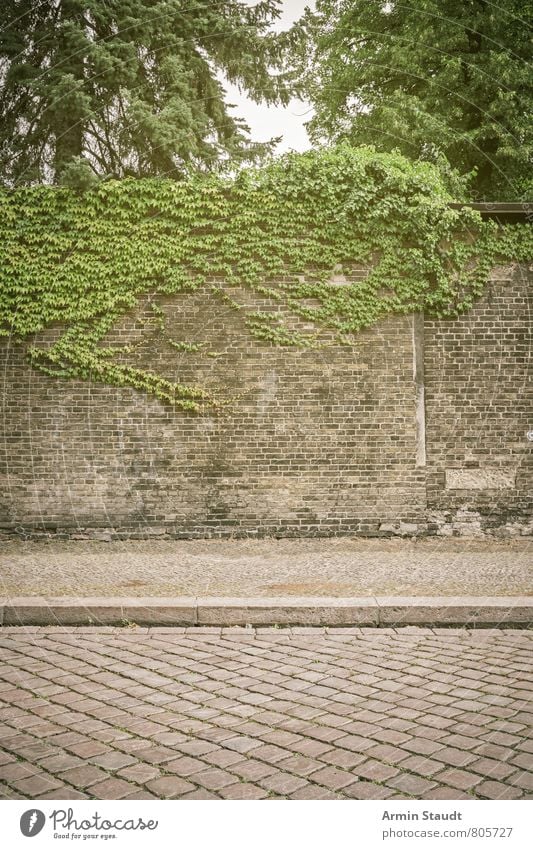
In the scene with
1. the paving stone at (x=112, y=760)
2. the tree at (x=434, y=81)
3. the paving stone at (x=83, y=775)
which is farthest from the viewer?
the tree at (x=434, y=81)

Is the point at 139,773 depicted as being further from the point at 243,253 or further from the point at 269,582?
the point at 243,253

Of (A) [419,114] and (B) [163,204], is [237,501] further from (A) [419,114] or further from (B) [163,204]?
(A) [419,114]

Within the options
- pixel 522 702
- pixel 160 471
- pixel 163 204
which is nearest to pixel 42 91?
pixel 163 204

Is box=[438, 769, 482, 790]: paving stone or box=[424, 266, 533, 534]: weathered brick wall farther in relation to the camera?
box=[424, 266, 533, 534]: weathered brick wall

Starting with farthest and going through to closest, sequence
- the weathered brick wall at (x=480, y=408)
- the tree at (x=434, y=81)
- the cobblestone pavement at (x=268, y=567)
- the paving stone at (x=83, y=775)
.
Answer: the tree at (x=434, y=81)
the weathered brick wall at (x=480, y=408)
the cobblestone pavement at (x=268, y=567)
the paving stone at (x=83, y=775)

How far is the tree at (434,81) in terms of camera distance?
12719 millimetres

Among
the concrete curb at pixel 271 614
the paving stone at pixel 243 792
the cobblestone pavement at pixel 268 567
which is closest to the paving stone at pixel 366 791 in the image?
the paving stone at pixel 243 792

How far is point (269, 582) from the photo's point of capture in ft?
20.9

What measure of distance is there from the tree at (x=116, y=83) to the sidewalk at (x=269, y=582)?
6.60 meters

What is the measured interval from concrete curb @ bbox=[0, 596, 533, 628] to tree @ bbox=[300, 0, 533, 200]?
32.1 feet

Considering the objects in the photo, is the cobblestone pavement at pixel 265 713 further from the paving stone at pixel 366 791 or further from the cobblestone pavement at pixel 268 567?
the cobblestone pavement at pixel 268 567

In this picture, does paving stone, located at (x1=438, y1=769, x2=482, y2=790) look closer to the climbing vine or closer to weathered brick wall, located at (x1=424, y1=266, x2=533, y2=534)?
weathered brick wall, located at (x1=424, y1=266, x2=533, y2=534)

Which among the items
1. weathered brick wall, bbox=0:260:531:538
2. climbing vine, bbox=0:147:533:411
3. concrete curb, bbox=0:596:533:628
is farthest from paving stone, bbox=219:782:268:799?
climbing vine, bbox=0:147:533:411

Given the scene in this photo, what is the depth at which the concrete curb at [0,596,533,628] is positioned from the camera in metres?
5.32
